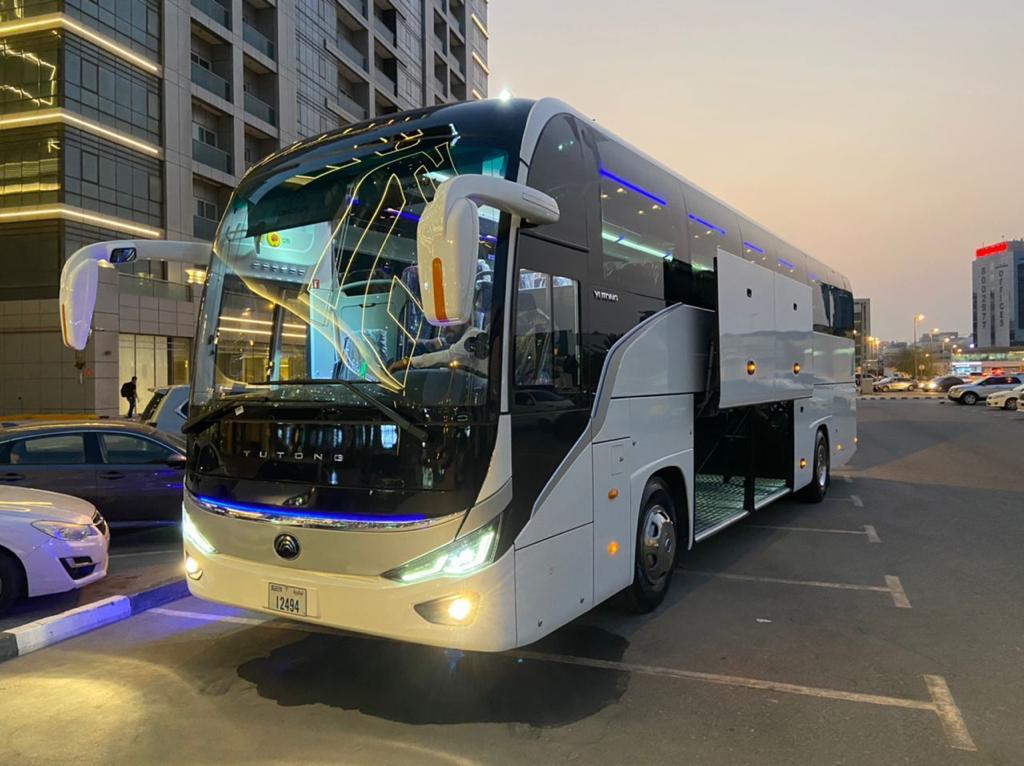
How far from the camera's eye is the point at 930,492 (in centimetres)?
1158

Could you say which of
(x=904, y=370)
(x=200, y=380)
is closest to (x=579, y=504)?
(x=200, y=380)

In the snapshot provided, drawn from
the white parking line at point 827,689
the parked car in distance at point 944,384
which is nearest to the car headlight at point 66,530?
the white parking line at point 827,689

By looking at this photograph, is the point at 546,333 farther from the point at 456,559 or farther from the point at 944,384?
the point at 944,384

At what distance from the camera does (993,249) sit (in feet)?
502

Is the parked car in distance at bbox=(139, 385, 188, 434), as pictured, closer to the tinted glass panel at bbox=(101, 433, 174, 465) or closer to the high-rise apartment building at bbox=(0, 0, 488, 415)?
the tinted glass panel at bbox=(101, 433, 174, 465)

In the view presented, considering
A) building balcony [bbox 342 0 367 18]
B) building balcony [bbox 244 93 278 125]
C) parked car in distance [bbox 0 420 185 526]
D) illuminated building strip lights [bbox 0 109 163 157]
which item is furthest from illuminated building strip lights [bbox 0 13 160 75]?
parked car in distance [bbox 0 420 185 526]

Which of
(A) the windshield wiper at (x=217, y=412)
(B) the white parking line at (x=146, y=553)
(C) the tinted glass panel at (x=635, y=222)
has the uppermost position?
(C) the tinted glass panel at (x=635, y=222)

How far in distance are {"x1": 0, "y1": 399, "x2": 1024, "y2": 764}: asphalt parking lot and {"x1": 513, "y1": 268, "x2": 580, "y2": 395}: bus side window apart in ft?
5.91

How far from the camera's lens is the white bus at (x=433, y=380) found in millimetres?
3760

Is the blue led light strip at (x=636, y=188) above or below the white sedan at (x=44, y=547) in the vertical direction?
above

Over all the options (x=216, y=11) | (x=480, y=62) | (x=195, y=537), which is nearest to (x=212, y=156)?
(x=216, y=11)

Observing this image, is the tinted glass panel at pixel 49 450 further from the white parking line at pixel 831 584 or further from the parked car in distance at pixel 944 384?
the parked car in distance at pixel 944 384

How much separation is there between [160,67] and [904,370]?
108 m

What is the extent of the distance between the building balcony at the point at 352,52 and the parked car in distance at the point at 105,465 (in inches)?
1509
